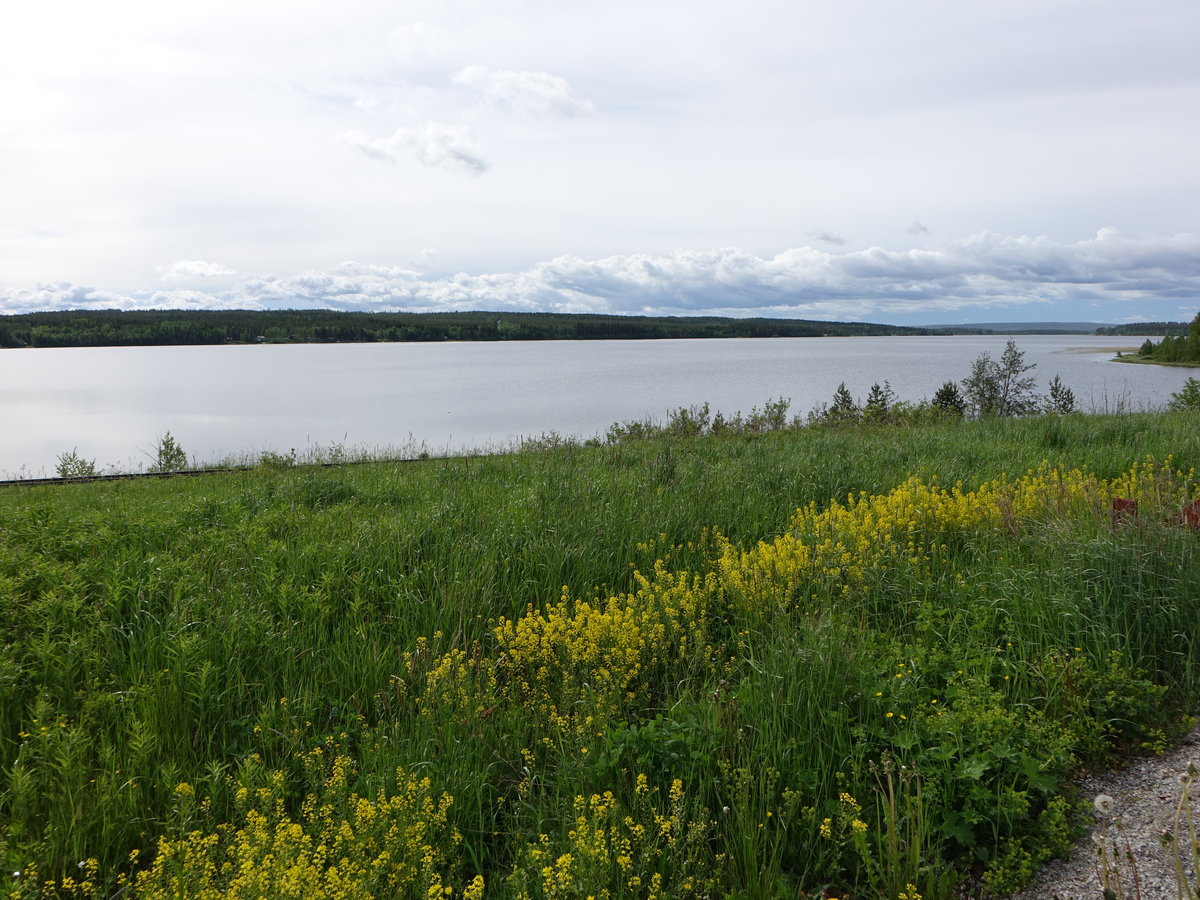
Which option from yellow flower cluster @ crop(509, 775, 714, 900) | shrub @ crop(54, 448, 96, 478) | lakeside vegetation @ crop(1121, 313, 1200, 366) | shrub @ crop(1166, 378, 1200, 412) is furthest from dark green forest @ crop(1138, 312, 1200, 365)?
yellow flower cluster @ crop(509, 775, 714, 900)

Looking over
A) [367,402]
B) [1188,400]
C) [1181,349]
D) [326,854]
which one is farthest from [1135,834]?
[1181,349]

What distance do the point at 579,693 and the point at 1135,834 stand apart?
271 cm

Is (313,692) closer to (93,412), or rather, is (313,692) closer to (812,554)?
(812,554)

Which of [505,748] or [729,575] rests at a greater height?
[729,575]

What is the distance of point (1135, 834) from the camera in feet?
9.71

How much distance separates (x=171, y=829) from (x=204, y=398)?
61810 millimetres

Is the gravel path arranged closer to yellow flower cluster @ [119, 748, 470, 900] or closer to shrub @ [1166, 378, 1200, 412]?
yellow flower cluster @ [119, 748, 470, 900]

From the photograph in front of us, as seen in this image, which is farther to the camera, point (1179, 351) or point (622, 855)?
point (1179, 351)

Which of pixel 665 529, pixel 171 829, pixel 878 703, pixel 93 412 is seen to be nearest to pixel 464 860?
pixel 171 829

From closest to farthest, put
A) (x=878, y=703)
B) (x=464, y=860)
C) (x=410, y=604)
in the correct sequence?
1. (x=464, y=860)
2. (x=878, y=703)
3. (x=410, y=604)

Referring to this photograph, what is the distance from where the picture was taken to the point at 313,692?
4340mm

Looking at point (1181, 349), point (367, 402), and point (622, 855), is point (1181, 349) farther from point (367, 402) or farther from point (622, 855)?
point (622, 855)

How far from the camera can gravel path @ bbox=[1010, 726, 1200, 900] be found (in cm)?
270

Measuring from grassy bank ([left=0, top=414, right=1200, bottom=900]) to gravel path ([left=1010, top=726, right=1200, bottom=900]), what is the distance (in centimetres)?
12
